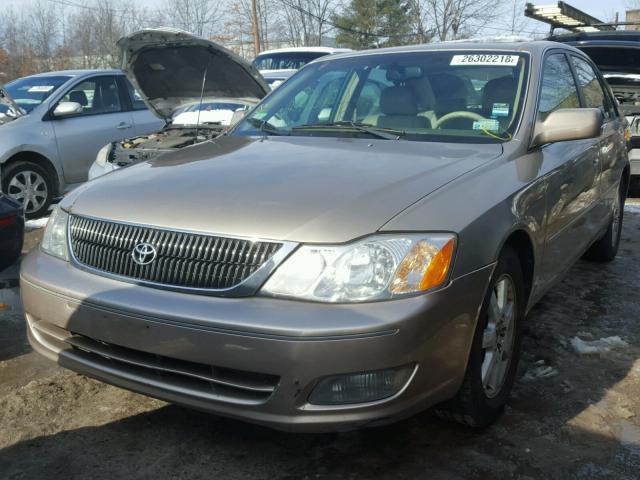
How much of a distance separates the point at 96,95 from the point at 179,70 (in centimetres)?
249

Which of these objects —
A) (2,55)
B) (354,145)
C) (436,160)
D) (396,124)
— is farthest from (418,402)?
(2,55)

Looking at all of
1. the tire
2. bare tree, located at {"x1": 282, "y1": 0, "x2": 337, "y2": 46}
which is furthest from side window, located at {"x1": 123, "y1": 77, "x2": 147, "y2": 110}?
bare tree, located at {"x1": 282, "y1": 0, "x2": 337, "y2": 46}

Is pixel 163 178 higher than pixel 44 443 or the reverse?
higher

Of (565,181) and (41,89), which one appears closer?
(565,181)

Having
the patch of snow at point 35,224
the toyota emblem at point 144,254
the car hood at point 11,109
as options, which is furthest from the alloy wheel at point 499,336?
Answer: the car hood at point 11,109

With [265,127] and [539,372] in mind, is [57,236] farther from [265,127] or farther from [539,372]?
[539,372]

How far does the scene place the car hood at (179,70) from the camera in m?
5.68

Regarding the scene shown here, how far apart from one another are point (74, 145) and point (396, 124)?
5.31m

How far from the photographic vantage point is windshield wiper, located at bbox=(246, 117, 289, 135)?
3.73 metres

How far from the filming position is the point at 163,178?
2924mm

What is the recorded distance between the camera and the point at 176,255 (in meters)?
2.47

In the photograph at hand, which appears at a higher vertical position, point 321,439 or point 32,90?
point 32,90

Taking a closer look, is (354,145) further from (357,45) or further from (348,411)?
(357,45)

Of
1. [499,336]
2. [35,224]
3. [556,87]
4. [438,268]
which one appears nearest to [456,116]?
[556,87]
